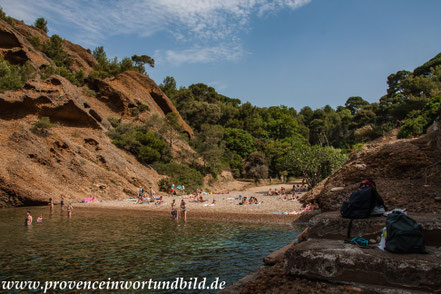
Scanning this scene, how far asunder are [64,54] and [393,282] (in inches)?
2683

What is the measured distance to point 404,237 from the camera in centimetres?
408

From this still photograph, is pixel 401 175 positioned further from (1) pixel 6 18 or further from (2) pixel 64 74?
(1) pixel 6 18

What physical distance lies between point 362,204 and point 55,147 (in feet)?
108

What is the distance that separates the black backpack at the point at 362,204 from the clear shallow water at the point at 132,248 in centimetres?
426

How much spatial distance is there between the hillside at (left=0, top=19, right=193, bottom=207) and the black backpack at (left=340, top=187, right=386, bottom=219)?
2800 cm

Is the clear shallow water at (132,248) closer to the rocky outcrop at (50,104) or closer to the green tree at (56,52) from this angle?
the rocky outcrop at (50,104)

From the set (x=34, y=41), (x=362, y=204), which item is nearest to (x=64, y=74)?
(x=34, y=41)

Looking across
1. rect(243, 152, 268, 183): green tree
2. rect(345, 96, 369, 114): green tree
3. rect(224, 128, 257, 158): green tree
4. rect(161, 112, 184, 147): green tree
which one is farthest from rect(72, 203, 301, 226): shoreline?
rect(345, 96, 369, 114): green tree

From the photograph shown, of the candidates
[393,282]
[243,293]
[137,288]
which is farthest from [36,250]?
[393,282]

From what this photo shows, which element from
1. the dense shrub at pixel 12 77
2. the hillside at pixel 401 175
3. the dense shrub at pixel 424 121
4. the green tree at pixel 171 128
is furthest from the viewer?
the green tree at pixel 171 128

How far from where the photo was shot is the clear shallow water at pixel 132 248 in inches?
354

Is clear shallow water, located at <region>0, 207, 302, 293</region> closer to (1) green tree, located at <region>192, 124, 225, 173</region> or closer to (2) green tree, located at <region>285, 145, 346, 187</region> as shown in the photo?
(2) green tree, located at <region>285, 145, 346, 187</region>

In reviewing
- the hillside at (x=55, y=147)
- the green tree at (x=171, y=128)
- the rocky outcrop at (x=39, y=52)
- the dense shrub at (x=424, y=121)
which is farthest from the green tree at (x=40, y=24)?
→ the dense shrub at (x=424, y=121)

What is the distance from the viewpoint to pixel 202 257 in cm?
1090
